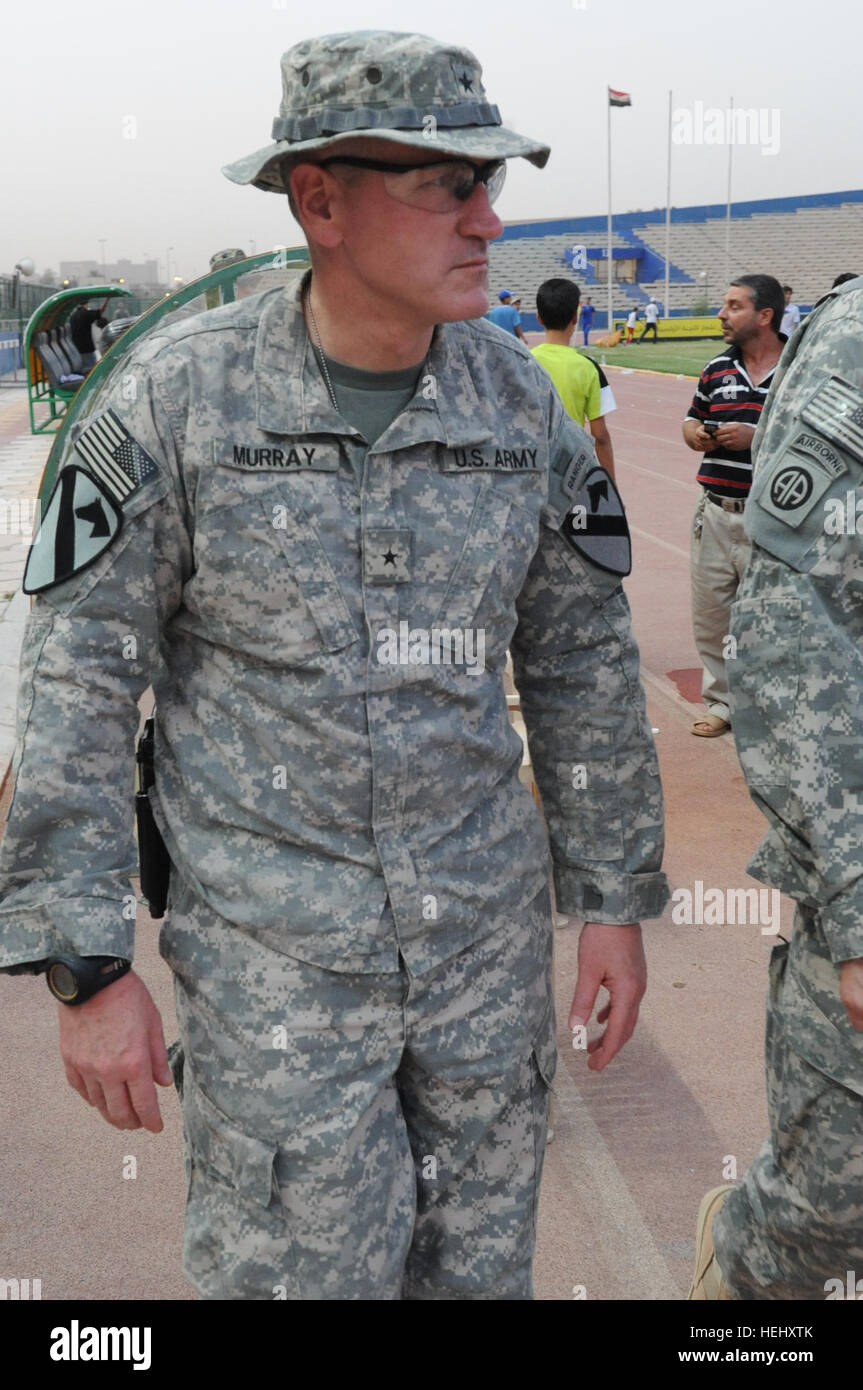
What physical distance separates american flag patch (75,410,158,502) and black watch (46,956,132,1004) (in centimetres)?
59

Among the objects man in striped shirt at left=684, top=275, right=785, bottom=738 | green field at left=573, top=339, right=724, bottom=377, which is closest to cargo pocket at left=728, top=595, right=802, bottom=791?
man in striped shirt at left=684, top=275, right=785, bottom=738

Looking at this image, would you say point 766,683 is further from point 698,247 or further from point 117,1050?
point 698,247

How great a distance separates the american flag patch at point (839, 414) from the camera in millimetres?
2039

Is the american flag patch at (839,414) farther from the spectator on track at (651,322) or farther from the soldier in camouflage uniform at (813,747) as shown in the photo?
the spectator on track at (651,322)

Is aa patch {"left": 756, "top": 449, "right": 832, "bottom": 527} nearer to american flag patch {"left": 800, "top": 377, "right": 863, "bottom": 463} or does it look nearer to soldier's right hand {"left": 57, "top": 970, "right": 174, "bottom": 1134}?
american flag patch {"left": 800, "top": 377, "right": 863, "bottom": 463}

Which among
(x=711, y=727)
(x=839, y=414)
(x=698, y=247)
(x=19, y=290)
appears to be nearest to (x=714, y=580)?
(x=711, y=727)

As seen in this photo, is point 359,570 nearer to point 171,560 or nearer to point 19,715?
point 171,560

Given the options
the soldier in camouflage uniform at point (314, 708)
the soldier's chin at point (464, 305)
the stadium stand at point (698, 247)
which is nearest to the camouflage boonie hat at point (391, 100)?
the soldier in camouflage uniform at point (314, 708)

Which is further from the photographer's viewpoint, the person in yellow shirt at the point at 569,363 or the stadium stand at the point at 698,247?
the stadium stand at the point at 698,247

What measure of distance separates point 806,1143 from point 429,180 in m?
1.50

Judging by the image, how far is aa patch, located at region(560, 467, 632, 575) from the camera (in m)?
2.19

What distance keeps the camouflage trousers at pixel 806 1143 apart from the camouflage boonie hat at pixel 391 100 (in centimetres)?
122

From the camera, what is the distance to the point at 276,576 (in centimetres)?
192
